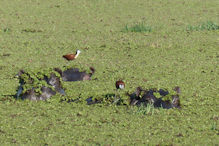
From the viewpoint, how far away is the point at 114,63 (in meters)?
8.00

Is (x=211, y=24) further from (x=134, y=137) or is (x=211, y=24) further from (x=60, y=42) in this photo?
(x=134, y=137)

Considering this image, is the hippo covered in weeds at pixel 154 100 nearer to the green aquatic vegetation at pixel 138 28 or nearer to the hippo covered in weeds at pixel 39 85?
the hippo covered in weeds at pixel 39 85

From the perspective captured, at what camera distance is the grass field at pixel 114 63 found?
16.2ft

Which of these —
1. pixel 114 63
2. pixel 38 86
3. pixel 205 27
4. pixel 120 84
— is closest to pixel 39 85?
pixel 38 86

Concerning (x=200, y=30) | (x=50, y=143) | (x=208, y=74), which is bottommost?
(x=50, y=143)

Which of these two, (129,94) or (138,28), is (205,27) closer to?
(138,28)

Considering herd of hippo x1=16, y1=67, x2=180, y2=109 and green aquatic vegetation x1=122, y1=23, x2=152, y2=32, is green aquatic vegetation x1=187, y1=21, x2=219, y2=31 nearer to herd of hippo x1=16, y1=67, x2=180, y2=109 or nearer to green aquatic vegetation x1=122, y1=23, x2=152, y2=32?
green aquatic vegetation x1=122, y1=23, x2=152, y2=32

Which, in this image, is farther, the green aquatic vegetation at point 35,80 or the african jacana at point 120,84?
the african jacana at point 120,84

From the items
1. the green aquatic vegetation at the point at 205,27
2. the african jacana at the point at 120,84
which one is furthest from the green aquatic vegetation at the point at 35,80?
the green aquatic vegetation at the point at 205,27

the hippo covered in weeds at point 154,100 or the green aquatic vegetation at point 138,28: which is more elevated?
the green aquatic vegetation at point 138,28

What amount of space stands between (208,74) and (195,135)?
8.27ft

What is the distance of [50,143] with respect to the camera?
4.63m

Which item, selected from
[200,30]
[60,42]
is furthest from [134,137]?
[200,30]

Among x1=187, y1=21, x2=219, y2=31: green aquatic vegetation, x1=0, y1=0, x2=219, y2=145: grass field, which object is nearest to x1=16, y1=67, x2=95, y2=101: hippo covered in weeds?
x1=0, y1=0, x2=219, y2=145: grass field
